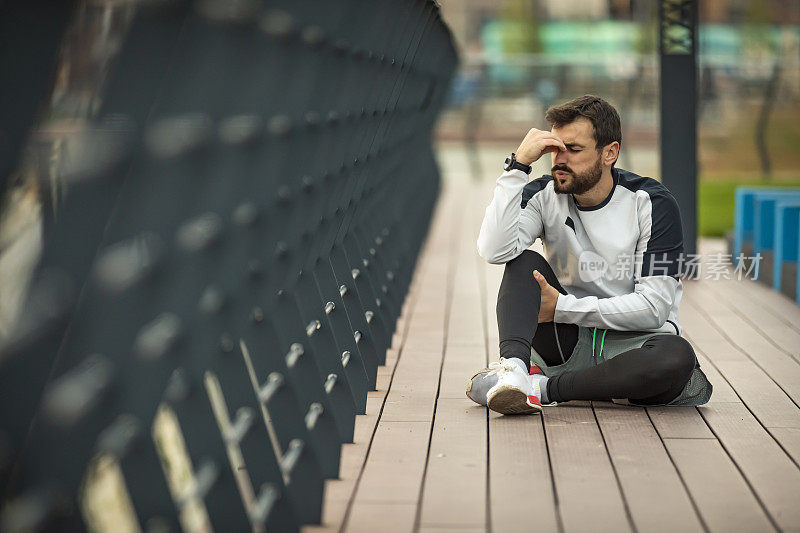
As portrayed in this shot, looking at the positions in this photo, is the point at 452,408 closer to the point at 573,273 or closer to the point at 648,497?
the point at 573,273

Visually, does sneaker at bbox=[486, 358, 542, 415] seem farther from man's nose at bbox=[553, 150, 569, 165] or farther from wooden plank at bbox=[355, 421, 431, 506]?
man's nose at bbox=[553, 150, 569, 165]

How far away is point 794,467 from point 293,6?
184 centimetres

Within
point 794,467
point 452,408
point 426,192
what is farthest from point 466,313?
point 426,192

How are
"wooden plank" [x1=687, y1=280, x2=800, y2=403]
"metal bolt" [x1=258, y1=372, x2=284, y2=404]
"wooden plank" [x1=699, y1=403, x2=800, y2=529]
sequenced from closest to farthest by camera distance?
"metal bolt" [x1=258, y1=372, x2=284, y2=404]
"wooden plank" [x1=699, y1=403, x2=800, y2=529]
"wooden plank" [x1=687, y1=280, x2=800, y2=403]

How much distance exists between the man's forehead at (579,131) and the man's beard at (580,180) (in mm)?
78

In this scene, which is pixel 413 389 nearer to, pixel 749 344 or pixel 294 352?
Answer: pixel 294 352

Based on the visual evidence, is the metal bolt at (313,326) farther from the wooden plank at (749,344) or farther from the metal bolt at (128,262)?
the wooden plank at (749,344)

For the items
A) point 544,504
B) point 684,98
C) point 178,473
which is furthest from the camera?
point 684,98

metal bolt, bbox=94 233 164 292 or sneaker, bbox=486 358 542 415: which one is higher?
metal bolt, bbox=94 233 164 292

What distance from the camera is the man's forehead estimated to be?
11.8 ft

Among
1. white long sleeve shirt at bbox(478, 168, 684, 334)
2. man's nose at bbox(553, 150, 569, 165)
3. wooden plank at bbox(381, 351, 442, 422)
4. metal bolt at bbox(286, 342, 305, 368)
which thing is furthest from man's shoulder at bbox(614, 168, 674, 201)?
metal bolt at bbox(286, 342, 305, 368)

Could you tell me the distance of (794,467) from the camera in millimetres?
3045

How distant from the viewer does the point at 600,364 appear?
11.9 ft

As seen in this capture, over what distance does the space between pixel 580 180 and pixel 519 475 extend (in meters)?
1.07
